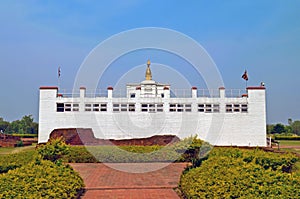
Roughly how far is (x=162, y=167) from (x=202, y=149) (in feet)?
12.7

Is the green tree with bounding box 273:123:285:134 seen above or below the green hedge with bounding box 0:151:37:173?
below

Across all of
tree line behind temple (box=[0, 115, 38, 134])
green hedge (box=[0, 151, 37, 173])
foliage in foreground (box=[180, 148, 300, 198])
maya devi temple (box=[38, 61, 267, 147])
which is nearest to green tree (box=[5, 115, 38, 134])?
tree line behind temple (box=[0, 115, 38, 134])

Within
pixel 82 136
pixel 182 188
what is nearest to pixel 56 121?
pixel 82 136

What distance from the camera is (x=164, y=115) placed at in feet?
66.5

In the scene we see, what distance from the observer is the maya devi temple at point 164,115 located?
20.0m

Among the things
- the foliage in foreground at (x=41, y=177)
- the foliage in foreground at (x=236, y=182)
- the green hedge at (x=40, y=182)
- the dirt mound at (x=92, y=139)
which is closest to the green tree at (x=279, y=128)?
the dirt mound at (x=92, y=139)

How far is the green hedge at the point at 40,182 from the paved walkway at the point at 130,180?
0.71 meters

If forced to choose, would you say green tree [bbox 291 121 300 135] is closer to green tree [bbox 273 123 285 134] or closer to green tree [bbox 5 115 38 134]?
green tree [bbox 273 123 285 134]

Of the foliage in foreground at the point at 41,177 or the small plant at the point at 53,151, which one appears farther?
the small plant at the point at 53,151

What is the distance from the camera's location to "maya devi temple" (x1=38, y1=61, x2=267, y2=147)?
20.0 meters

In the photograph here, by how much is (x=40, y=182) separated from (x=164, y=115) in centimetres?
1455

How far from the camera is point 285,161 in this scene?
8.89 metres

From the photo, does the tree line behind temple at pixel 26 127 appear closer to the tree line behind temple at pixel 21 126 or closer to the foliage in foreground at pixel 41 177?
the tree line behind temple at pixel 21 126

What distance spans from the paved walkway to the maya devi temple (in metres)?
7.05
